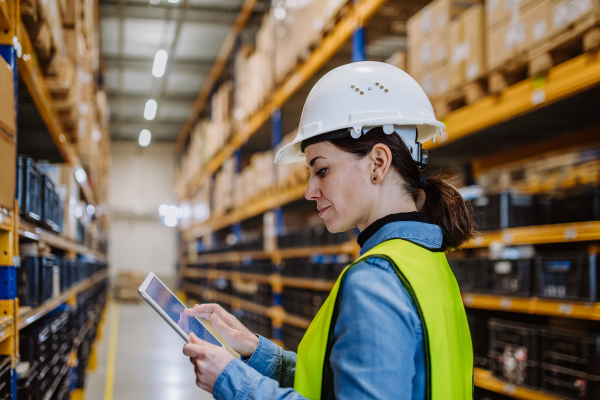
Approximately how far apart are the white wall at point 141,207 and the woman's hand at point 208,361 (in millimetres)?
19396

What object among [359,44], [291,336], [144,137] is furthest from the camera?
[144,137]

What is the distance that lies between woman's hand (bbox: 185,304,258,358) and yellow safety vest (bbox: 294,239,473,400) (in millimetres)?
417

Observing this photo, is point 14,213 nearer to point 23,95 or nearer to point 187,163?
point 23,95

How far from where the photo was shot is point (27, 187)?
2443mm

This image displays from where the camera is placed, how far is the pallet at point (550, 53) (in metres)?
2.30

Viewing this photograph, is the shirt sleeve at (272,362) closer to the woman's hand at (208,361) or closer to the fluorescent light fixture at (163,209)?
the woman's hand at (208,361)

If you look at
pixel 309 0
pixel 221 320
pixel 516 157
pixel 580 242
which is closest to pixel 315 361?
pixel 221 320

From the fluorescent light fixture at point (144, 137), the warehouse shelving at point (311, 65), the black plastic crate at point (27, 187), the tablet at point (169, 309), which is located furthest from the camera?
the fluorescent light fixture at point (144, 137)

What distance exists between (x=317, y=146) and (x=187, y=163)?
1654 cm

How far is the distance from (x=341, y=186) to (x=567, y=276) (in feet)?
6.01

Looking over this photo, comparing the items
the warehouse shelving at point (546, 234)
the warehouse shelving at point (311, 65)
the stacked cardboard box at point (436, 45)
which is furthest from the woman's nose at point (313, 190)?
the warehouse shelving at point (311, 65)

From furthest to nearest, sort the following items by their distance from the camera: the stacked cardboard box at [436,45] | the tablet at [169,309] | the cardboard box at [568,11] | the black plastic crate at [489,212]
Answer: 1. the stacked cardboard box at [436,45]
2. the black plastic crate at [489,212]
3. the cardboard box at [568,11]
4. the tablet at [169,309]

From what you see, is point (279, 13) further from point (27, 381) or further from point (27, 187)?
point (27, 381)

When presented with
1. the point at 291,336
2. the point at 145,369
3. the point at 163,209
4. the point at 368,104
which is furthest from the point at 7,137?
the point at 163,209
